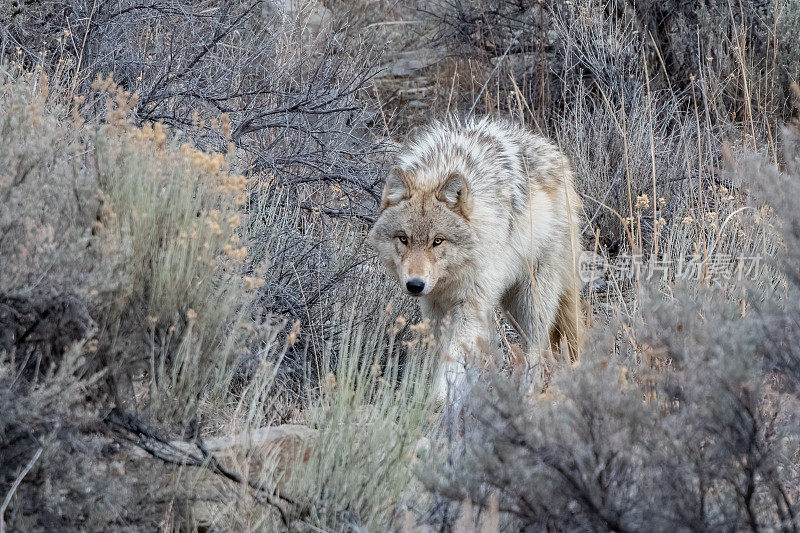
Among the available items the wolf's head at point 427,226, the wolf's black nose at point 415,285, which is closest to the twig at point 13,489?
the wolf's black nose at point 415,285

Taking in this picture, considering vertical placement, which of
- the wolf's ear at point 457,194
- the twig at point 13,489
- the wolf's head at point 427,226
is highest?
the wolf's ear at point 457,194

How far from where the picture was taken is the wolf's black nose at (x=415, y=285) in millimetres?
4492

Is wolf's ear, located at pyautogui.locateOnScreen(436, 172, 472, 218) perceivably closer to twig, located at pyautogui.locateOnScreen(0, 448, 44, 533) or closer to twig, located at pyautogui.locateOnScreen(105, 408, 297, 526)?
twig, located at pyautogui.locateOnScreen(105, 408, 297, 526)

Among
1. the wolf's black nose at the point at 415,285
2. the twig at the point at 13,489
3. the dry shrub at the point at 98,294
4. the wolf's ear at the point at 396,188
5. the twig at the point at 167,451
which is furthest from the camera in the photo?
the wolf's ear at the point at 396,188

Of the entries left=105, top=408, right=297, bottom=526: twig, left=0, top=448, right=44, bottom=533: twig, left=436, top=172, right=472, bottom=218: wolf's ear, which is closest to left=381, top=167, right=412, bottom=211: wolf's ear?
left=436, top=172, right=472, bottom=218: wolf's ear

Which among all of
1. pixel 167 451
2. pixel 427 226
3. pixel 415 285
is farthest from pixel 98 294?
pixel 427 226

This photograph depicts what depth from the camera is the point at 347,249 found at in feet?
18.2

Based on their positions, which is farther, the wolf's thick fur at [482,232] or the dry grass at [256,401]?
the wolf's thick fur at [482,232]

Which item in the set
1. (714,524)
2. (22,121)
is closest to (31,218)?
(22,121)

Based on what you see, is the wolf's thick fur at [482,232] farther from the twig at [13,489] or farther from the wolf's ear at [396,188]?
the twig at [13,489]

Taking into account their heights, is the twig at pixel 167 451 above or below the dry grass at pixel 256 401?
below

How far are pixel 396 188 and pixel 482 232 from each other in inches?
22.5

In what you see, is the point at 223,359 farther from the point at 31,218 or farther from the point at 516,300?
the point at 516,300

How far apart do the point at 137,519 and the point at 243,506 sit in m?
0.32
